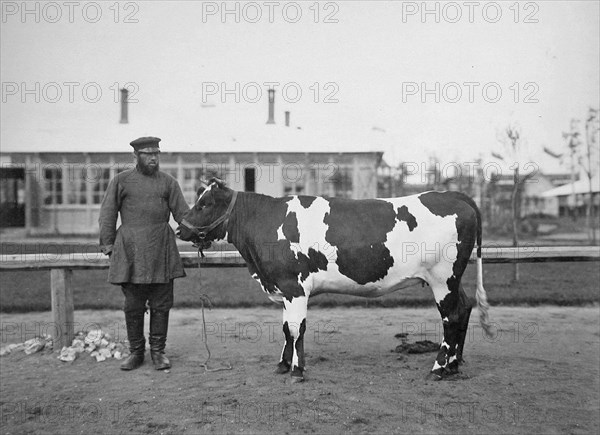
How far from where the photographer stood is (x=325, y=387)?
4891 mm

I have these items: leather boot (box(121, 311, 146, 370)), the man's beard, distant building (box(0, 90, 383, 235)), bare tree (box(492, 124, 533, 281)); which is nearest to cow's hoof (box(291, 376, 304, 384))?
leather boot (box(121, 311, 146, 370))

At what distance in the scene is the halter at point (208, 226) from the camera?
5.41m

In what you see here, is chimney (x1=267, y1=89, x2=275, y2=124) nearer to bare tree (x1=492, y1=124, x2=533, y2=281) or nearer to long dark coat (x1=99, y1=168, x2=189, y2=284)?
bare tree (x1=492, y1=124, x2=533, y2=281)

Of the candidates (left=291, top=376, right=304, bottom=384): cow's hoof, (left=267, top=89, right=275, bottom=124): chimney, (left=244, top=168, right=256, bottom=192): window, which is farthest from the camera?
(left=267, top=89, right=275, bottom=124): chimney

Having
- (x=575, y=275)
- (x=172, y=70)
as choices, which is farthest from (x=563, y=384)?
(x=575, y=275)

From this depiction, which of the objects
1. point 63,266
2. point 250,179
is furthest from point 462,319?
point 250,179

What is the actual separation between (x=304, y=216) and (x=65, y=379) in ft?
9.60

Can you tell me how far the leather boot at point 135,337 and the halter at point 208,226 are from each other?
45.4 inches

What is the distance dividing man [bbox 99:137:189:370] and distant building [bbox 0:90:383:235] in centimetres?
1204

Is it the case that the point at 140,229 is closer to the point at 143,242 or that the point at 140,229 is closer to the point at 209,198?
the point at 143,242

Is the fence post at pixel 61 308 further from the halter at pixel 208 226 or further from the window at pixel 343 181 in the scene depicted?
the window at pixel 343 181

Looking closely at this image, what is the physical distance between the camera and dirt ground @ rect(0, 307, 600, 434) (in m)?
4.11

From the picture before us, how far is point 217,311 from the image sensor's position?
8531 mm

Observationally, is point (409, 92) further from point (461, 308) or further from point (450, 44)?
point (461, 308)
